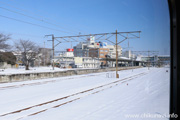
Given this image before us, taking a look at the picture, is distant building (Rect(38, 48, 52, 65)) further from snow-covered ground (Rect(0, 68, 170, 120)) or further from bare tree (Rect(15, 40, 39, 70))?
snow-covered ground (Rect(0, 68, 170, 120))

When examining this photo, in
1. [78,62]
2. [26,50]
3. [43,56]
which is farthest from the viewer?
[43,56]

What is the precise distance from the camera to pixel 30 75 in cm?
2497

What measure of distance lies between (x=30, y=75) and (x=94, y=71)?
73.9 ft

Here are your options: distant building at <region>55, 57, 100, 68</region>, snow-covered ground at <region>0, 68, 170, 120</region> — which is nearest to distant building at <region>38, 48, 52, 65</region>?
distant building at <region>55, 57, 100, 68</region>

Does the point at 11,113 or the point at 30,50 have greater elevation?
the point at 30,50

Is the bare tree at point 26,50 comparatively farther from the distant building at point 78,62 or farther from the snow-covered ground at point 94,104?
the snow-covered ground at point 94,104

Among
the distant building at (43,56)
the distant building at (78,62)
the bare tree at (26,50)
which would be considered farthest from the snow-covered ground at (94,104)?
the distant building at (78,62)

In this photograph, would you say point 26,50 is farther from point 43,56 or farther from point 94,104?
point 94,104

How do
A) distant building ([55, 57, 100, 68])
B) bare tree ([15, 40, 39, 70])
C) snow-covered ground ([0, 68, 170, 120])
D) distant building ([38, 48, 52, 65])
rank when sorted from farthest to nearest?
distant building ([55, 57, 100, 68])
distant building ([38, 48, 52, 65])
bare tree ([15, 40, 39, 70])
snow-covered ground ([0, 68, 170, 120])

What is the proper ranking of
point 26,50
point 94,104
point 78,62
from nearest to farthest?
point 94,104
point 26,50
point 78,62

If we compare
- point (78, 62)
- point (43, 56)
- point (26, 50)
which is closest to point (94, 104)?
point (26, 50)
